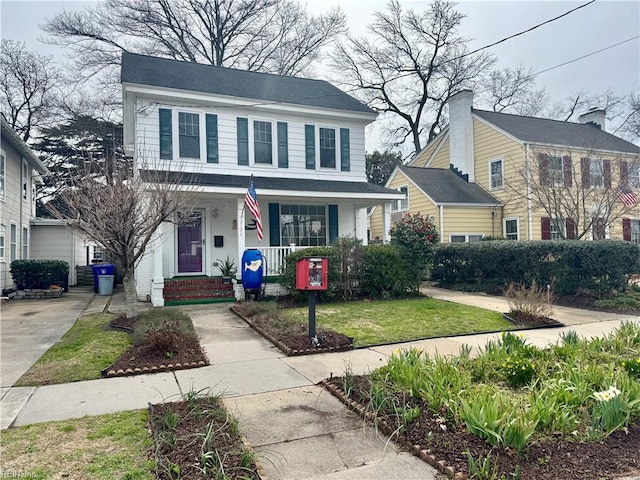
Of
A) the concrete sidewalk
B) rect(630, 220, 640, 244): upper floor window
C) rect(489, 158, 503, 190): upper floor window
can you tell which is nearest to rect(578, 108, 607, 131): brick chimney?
rect(630, 220, 640, 244): upper floor window

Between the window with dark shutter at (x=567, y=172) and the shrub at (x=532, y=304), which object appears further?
the window with dark shutter at (x=567, y=172)

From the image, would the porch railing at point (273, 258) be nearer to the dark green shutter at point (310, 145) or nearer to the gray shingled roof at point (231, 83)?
the dark green shutter at point (310, 145)

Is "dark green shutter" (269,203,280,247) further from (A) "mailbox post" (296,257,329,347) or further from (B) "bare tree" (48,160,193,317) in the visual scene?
(A) "mailbox post" (296,257,329,347)

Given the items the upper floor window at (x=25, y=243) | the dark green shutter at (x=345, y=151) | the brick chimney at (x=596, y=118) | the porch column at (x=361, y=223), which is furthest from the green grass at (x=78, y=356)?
the brick chimney at (x=596, y=118)

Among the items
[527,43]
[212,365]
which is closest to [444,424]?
[212,365]

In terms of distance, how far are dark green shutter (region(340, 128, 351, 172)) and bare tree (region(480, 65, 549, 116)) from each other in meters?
21.5

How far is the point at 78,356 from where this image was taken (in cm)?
604

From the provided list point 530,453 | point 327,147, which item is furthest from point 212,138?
point 530,453

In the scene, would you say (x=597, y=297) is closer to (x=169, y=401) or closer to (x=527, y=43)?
(x=527, y=43)

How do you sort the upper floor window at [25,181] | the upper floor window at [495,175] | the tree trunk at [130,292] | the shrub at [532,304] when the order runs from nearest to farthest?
the tree trunk at [130,292] → the shrub at [532,304] → the upper floor window at [25,181] → the upper floor window at [495,175]

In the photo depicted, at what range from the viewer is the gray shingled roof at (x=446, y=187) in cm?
1923

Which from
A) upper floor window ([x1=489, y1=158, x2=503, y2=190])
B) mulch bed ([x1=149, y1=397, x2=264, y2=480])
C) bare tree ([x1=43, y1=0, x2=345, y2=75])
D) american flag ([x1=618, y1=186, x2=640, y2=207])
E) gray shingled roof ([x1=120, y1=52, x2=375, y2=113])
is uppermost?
bare tree ([x1=43, y1=0, x2=345, y2=75])

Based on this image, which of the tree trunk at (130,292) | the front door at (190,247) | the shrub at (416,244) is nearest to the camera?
the tree trunk at (130,292)

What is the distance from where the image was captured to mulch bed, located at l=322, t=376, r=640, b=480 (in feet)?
9.42
